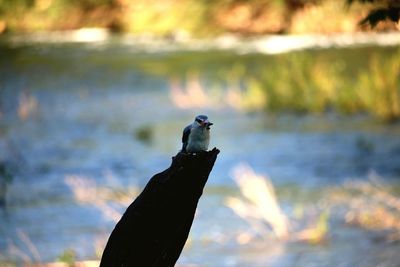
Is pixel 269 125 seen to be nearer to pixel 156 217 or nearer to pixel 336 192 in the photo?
pixel 336 192

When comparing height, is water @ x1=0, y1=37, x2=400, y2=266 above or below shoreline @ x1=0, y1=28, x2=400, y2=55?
below

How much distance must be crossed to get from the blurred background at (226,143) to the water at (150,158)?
0.03 m

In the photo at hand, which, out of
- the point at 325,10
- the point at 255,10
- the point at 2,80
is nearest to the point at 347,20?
the point at 325,10

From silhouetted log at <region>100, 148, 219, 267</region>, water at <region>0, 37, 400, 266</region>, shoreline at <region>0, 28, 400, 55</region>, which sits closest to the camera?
silhouetted log at <region>100, 148, 219, 267</region>

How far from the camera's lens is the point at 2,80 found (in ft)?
81.6

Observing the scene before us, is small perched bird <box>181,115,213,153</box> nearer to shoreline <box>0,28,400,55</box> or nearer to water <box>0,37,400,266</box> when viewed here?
water <box>0,37,400,266</box>

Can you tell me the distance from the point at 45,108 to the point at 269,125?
20.1 ft

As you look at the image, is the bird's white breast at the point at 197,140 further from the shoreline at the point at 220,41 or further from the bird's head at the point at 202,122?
the shoreline at the point at 220,41

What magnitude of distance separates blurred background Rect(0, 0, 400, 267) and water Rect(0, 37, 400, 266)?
3 cm

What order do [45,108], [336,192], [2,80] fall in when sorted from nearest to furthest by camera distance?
[336,192]
[45,108]
[2,80]

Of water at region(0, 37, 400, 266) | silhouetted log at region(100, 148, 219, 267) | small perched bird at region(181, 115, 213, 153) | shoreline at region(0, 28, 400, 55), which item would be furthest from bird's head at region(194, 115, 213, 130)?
shoreline at region(0, 28, 400, 55)

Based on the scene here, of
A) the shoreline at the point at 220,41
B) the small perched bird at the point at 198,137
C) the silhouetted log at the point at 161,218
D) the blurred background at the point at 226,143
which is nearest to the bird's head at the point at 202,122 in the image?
the small perched bird at the point at 198,137

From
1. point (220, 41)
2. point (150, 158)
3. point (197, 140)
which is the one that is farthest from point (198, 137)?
point (220, 41)

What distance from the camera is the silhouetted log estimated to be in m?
3.89
